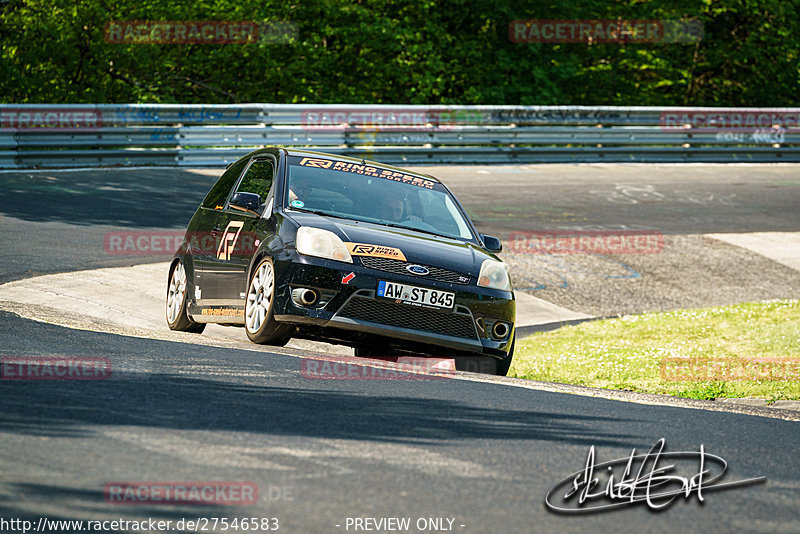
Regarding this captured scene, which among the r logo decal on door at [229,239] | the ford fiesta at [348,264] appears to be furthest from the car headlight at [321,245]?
the r logo decal on door at [229,239]

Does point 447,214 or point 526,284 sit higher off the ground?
point 447,214

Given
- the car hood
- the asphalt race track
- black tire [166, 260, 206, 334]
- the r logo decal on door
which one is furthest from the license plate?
black tire [166, 260, 206, 334]

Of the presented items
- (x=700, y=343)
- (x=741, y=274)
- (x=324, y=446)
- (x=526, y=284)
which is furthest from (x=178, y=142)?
(x=324, y=446)

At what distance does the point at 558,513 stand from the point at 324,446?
1155mm

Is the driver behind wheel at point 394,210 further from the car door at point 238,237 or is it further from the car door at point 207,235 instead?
the car door at point 207,235

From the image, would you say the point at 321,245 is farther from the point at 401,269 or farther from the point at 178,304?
the point at 178,304

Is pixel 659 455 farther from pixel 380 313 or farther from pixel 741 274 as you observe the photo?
pixel 741 274

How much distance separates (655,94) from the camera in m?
34.4

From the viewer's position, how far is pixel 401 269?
7664 millimetres

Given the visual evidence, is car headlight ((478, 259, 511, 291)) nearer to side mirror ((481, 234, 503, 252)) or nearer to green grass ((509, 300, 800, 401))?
side mirror ((481, 234, 503, 252))

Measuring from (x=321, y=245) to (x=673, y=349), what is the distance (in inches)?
180

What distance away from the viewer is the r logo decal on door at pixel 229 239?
8724 millimetres

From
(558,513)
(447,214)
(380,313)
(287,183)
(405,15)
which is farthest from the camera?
(405,15)

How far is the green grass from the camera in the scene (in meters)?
8.85
